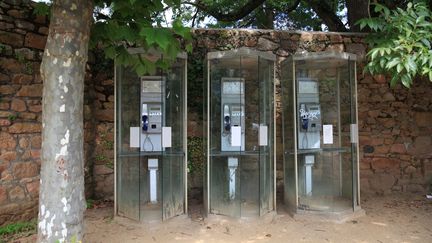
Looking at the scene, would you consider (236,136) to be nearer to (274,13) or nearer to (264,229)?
(264,229)

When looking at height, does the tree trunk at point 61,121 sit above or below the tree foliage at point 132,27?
below

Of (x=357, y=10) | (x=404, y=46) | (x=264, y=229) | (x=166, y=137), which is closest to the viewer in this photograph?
(x=404, y=46)

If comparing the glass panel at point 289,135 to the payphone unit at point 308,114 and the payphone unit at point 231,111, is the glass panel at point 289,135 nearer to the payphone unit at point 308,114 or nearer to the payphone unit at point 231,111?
the payphone unit at point 308,114

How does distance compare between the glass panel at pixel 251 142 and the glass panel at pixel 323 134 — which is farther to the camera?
the glass panel at pixel 323 134

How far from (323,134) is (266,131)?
884 millimetres

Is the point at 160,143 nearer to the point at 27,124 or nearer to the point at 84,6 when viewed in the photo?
the point at 27,124

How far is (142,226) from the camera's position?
438 cm

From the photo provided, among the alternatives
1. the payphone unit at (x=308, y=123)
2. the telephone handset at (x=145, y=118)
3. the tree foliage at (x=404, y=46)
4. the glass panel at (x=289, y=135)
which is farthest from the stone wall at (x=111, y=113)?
the tree foliage at (x=404, y=46)

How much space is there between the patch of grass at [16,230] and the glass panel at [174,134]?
1508 millimetres

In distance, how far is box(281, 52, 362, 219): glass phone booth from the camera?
493 centimetres

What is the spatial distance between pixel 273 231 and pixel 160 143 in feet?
5.67

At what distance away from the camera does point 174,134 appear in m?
4.75

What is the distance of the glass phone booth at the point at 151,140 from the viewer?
4.64 m

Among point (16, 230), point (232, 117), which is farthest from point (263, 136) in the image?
point (16, 230)
